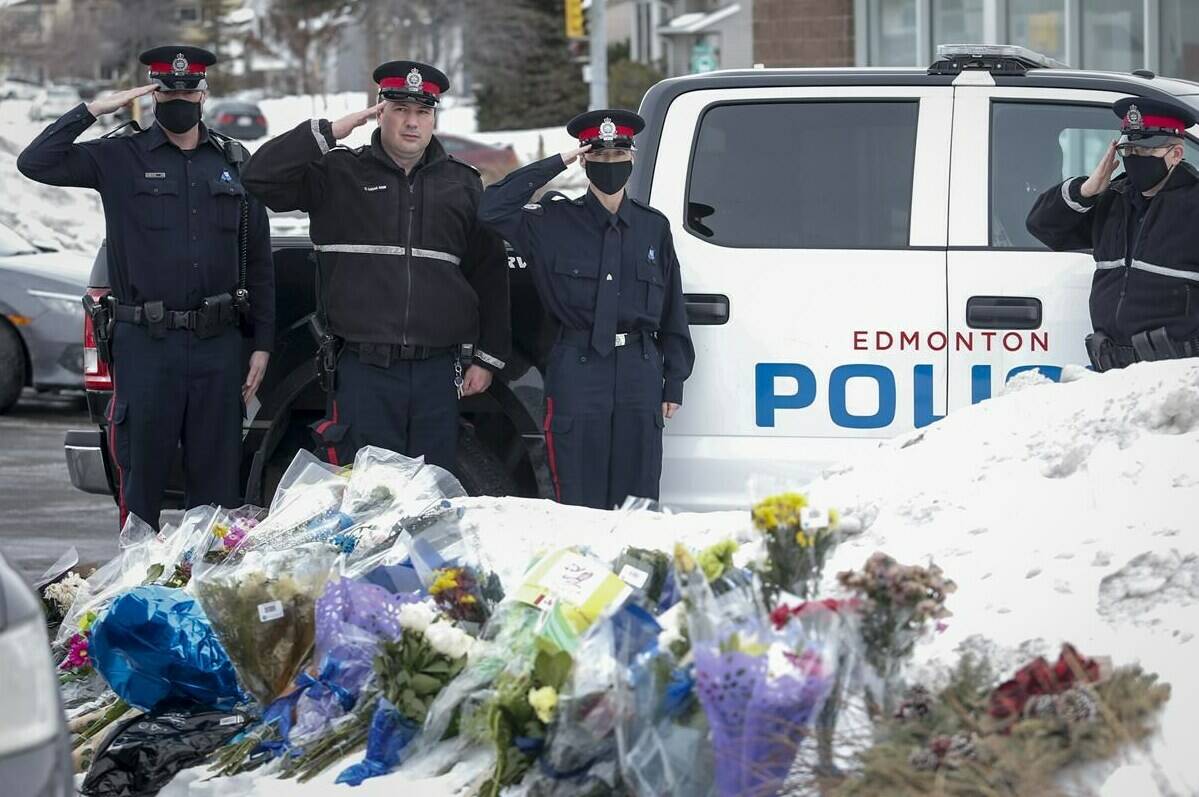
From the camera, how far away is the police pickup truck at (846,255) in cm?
602

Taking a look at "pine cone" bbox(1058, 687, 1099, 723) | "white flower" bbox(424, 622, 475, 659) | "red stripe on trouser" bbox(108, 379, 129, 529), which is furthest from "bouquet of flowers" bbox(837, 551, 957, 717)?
"red stripe on trouser" bbox(108, 379, 129, 529)

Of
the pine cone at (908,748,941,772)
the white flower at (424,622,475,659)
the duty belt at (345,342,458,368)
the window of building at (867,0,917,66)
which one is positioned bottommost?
the pine cone at (908,748,941,772)

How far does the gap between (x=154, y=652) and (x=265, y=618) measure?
379mm

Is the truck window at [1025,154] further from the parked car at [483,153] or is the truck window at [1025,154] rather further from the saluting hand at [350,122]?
the parked car at [483,153]

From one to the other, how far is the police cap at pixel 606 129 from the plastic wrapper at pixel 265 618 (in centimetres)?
192

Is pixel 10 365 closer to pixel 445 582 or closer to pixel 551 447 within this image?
pixel 551 447

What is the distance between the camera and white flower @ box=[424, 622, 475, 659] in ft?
13.5

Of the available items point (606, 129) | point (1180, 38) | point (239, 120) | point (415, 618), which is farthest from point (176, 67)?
point (239, 120)

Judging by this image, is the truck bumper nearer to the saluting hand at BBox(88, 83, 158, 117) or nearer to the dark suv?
the dark suv

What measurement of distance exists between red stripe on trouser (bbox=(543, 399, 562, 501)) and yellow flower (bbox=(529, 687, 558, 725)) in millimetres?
2456

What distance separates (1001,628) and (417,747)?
1.34m

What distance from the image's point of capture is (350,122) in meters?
6.09

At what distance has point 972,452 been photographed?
184 inches

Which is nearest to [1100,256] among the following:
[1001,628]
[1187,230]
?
[1187,230]
